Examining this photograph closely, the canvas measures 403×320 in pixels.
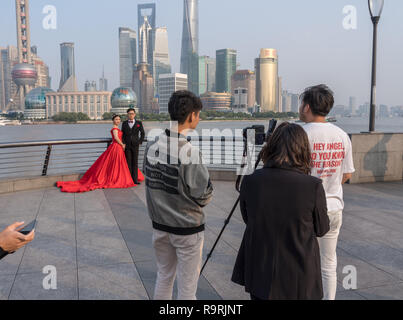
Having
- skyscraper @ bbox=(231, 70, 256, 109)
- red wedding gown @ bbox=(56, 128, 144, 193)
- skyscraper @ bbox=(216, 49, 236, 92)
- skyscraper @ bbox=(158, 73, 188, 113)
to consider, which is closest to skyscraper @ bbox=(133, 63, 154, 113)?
skyscraper @ bbox=(231, 70, 256, 109)

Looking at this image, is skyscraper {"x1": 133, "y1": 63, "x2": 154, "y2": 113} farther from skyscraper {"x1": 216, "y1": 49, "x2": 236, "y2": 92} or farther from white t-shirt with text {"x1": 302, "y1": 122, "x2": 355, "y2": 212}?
white t-shirt with text {"x1": 302, "y1": 122, "x2": 355, "y2": 212}

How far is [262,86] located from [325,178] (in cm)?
9116

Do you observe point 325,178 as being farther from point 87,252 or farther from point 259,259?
point 87,252

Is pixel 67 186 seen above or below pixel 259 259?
below

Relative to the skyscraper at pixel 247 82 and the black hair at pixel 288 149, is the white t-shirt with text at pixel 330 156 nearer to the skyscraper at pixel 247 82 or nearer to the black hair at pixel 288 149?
the black hair at pixel 288 149

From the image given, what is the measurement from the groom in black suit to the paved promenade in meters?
1.45

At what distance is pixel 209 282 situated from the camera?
3.65 m

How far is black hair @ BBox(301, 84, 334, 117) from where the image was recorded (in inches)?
104

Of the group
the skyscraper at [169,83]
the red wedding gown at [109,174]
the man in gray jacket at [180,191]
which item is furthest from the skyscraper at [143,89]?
the man in gray jacket at [180,191]
